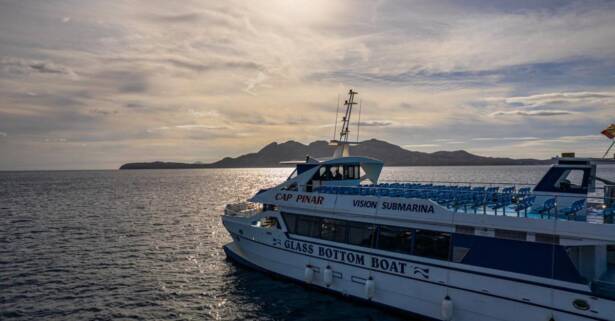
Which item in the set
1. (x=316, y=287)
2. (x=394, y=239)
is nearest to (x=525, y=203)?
(x=394, y=239)

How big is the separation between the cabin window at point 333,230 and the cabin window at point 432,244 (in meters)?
3.40

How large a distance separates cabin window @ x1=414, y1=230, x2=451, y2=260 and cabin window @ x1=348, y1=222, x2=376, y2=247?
1.98m

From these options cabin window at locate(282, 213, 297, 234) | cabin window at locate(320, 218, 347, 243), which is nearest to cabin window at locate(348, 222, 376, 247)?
cabin window at locate(320, 218, 347, 243)

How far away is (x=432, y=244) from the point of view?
1423 centimetres

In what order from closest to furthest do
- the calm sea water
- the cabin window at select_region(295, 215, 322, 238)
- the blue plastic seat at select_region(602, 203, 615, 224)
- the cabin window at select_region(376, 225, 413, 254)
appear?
1. the blue plastic seat at select_region(602, 203, 615, 224)
2. the cabin window at select_region(376, 225, 413, 254)
3. the calm sea water
4. the cabin window at select_region(295, 215, 322, 238)

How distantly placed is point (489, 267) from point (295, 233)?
8846 millimetres

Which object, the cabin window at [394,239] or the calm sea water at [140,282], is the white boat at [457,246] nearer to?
the cabin window at [394,239]

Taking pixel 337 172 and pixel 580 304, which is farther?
pixel 337 172

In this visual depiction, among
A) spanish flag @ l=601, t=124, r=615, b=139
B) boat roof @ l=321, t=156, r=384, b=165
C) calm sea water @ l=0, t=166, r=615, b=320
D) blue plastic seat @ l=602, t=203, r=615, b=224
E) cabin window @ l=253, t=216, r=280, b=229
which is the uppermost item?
spanish flag @ l=601, t=124, r=615, b=139

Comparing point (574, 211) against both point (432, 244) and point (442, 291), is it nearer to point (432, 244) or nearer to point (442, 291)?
point (432, 244)

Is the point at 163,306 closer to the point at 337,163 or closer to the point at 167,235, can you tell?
the point at 337,163

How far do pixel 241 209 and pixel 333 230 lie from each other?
8287 millimetres

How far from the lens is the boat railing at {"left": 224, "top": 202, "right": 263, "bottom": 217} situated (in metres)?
22.2

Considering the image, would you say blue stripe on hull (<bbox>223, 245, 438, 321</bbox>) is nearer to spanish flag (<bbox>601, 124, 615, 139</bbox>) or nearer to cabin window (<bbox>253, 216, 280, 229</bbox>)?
cabin window (<bbox>253, 216, 280, 229</bbox>)
